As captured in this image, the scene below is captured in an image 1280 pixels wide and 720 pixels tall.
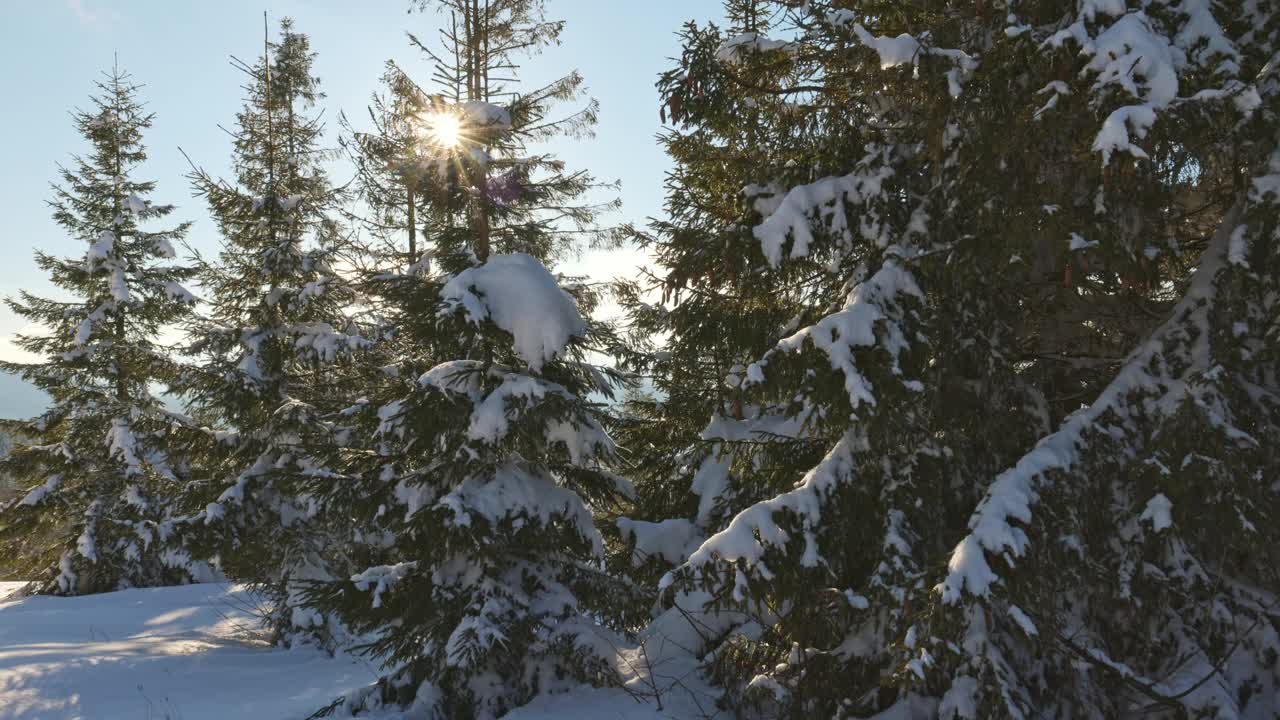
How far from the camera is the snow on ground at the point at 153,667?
24.7 feet

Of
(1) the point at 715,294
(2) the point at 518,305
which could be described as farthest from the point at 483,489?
(1) the point at 715,294

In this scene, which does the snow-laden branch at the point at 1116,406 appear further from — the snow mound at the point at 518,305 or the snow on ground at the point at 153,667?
the snow on ground at the point at 153,667

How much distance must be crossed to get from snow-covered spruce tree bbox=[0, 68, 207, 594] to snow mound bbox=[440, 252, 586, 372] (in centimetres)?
1205

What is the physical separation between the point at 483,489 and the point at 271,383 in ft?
22.9

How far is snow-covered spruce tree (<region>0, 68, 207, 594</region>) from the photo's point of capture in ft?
53.9

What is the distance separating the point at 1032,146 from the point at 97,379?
67.3 feet

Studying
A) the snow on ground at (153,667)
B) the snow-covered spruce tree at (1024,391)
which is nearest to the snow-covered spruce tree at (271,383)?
the snow on ground at (153,667)

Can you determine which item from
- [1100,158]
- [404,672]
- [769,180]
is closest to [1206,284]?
[1100,158]

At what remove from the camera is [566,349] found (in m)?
7.39

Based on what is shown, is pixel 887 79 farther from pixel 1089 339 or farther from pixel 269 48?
pixel 269 48

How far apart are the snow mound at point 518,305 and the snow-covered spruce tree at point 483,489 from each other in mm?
13

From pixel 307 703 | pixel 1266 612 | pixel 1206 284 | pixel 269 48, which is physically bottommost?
pixel 307 703

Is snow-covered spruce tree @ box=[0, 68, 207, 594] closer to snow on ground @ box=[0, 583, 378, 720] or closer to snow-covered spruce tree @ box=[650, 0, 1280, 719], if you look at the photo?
snow on ground @ box=[0, 583, 378, 720]

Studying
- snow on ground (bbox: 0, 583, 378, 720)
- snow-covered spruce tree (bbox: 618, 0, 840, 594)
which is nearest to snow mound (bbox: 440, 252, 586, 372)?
snow-covered spruce tree (bbox: 618, 0, 840, 594)
